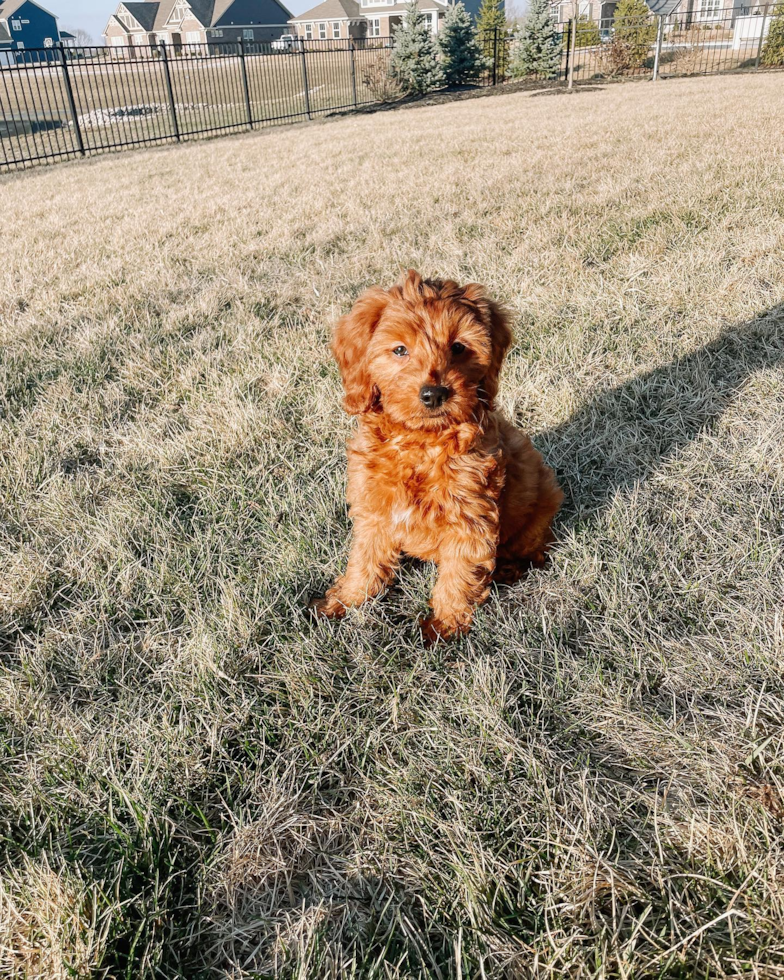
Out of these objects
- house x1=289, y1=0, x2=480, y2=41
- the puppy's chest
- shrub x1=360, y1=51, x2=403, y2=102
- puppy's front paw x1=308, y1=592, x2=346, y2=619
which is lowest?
puppy's front paw x1=308, y1=592, x2=346, y2=619

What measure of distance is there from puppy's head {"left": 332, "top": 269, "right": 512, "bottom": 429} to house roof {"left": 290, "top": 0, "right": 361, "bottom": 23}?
82740mm

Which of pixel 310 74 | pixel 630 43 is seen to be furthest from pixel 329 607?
pixel 630 43

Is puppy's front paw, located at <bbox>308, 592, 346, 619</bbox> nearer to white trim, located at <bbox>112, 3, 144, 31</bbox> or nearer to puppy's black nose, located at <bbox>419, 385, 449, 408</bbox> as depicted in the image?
puppy's black nose, located at <bbox>419, 385, 449, 408</bbox>

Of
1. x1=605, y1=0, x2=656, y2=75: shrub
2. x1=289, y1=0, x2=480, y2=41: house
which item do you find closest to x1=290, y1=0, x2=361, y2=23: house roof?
x1=289, y1=0, x2=480, y2=41: house

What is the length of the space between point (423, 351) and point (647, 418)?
2.13 metres

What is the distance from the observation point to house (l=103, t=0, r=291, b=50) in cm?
7106

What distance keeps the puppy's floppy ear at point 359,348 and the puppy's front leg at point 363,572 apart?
475mm

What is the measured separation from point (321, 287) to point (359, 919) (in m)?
5.11

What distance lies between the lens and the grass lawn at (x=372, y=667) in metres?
1.59

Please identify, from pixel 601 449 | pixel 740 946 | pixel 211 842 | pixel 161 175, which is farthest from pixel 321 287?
pixel 161 175

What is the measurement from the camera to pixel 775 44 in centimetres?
2728

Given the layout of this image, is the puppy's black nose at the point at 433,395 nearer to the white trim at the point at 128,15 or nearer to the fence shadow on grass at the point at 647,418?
the fence shadow on grass at the point at 647,418

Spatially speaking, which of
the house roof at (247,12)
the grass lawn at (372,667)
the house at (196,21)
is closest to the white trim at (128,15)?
the house at (196,21)

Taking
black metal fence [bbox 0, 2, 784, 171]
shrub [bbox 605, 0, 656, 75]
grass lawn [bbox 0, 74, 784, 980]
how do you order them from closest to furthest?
grass lawn [bbox 0, 74, 784, 980], black metal fence [bbox 0, 2, 784, 171], shrub [bbox 605, 0, 656, 75]
